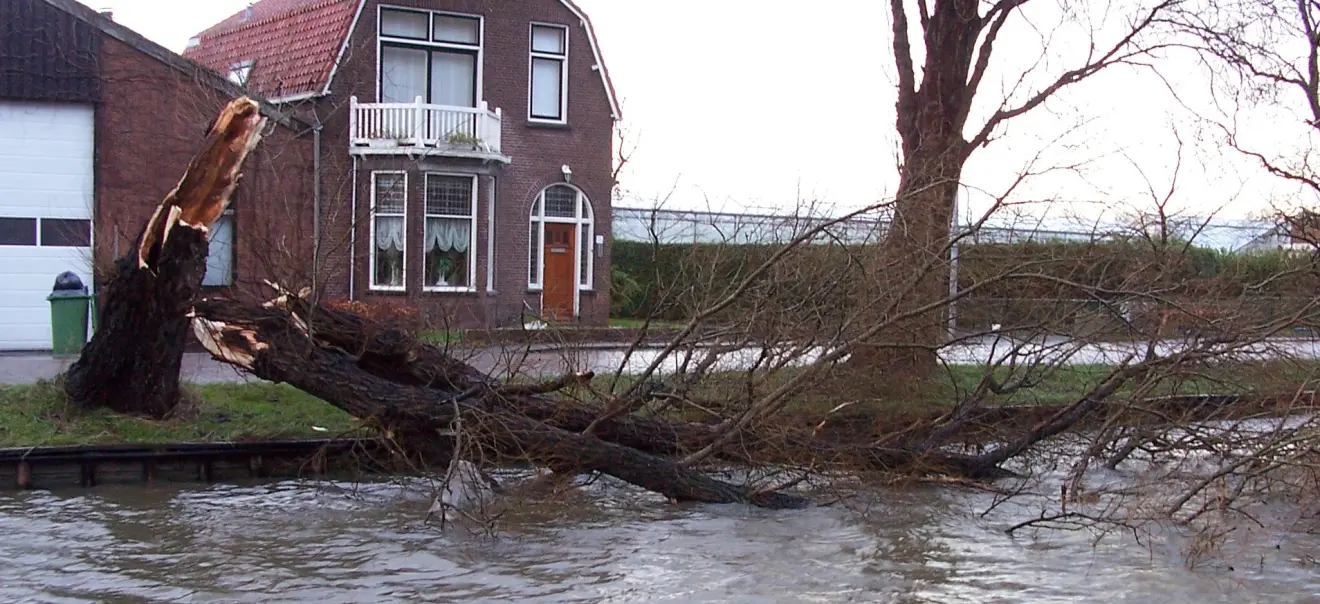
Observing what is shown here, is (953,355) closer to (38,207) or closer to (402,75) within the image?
(38,207)

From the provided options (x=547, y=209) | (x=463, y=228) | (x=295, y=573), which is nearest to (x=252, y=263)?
(x=463, y=228)

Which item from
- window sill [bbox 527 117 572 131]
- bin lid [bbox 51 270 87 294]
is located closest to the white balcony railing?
window sill [bbox 527 117 572 131]

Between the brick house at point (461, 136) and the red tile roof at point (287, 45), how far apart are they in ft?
0.14

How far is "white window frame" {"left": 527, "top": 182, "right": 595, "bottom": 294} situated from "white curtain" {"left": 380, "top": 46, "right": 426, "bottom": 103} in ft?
9.86

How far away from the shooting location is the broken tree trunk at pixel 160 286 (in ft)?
37.8

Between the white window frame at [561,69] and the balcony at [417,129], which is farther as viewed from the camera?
the white window frame at [561,69]

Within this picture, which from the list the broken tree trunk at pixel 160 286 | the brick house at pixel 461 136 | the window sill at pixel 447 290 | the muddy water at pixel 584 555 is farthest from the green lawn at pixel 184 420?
the window sill at pixel 447 290

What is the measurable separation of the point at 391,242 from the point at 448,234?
105 centimetres

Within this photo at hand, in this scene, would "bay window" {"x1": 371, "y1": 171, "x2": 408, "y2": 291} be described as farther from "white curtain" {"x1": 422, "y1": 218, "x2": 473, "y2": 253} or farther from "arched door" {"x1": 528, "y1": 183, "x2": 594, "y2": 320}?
"arched door" {"x1": 528, "y1": 183, "x2": 594, "y2": 320}

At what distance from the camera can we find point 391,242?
2403cm

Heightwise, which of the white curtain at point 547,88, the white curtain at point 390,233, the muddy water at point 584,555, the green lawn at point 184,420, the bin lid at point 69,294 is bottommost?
the muddy water at point 584,555

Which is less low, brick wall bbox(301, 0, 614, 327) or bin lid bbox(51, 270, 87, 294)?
brick wall bbox(301, 0, 614, 327)

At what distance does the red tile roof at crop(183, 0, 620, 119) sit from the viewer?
77.3ft

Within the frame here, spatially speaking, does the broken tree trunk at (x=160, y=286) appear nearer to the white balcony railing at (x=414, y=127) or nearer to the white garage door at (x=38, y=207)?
the white garage door at (x=38, y=207)
